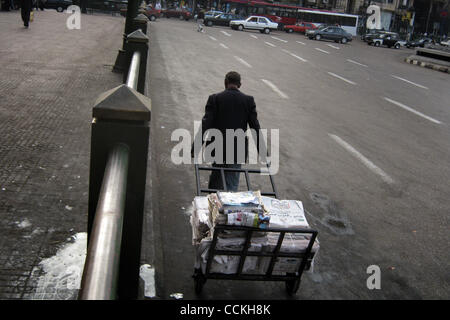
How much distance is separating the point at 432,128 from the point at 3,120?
11.4m

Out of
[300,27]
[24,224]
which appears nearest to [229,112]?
[24,224]

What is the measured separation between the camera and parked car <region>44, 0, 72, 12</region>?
1756 inches

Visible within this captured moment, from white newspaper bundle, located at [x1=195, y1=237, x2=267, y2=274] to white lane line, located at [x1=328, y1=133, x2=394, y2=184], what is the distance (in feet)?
18.1

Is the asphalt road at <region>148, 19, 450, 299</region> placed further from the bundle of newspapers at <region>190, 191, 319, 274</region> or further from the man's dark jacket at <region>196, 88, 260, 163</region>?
the man's dark jacket at <region>196, 88, 260, 163</region>

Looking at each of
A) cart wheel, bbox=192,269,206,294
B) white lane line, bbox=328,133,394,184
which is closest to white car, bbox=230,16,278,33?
white lane line, bbox=328,133,394,184

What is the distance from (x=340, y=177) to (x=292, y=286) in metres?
4.51

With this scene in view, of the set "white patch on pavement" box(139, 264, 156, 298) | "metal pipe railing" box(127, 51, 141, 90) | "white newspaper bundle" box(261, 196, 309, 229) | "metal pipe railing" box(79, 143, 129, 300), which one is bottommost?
"white patch on pavement" box(139, 264, 156, 298)

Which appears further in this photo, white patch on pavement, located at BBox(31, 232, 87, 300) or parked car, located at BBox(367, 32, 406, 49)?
parked car, located at BBox(367, 32, 406, 49)

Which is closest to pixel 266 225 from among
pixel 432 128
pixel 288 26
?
pixel 432 128

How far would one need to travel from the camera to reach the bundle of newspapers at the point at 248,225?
3.99 meters

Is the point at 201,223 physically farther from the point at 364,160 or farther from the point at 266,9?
the point at 266,9

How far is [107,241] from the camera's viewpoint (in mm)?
2010

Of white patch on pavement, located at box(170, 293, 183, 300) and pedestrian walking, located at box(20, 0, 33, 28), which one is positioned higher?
pedestrian walking, located at box(20, 0, 33, 28)

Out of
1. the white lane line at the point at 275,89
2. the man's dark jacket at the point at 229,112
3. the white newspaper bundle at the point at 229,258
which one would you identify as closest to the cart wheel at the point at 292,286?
the white newspaper bundle at the point at 229,258
